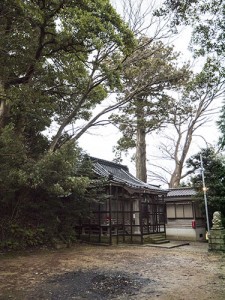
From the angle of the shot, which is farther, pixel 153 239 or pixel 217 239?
pixel 153 239

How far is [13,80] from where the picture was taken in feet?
36.4

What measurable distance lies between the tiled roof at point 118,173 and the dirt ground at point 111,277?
5448 millimetres

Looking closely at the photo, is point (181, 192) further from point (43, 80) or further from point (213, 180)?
point (43, 80)

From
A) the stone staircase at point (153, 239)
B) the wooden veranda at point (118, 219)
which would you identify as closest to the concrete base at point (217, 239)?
the stone staircase at point (153, 239)

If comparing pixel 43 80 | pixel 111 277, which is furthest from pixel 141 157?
pixel 111 277

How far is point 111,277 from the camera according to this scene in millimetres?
6793

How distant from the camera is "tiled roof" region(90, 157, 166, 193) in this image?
1533 centimetres

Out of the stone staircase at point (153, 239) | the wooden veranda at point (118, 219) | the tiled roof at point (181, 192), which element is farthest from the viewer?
the tiled roof at point (181, 192)

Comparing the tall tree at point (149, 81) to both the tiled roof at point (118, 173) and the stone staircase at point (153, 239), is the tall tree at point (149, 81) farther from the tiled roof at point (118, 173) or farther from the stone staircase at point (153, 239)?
the stone staircase at point (153, 239)

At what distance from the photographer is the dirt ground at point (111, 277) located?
17.5ft

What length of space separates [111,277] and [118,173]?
11.6m

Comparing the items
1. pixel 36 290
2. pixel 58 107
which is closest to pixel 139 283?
pixel 36 290

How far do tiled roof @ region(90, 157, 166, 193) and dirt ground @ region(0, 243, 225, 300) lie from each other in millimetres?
5448

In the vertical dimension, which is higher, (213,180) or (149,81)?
(149,81)
